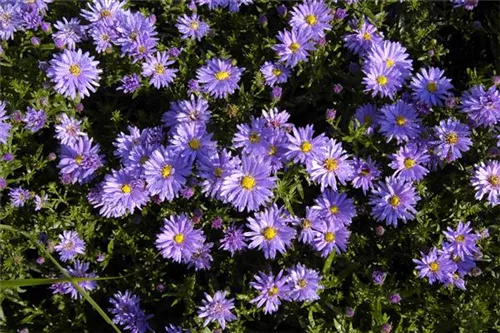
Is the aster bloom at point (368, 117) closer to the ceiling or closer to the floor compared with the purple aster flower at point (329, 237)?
closer to the ceiling

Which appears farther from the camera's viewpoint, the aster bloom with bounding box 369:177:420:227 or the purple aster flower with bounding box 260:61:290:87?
the purple aster flower with bounding box 260:61:290:87

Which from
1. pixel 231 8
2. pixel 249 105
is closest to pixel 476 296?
pixel 249 105

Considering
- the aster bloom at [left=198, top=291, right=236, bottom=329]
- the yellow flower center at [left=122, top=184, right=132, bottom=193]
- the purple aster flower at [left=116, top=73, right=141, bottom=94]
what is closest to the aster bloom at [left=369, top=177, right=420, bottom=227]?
the aster bloom at [left=198, top=291, right=236, bottom=329]

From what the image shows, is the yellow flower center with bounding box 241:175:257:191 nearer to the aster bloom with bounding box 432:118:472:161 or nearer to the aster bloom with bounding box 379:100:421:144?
the aster bloom with bounding box 379:100:421:144

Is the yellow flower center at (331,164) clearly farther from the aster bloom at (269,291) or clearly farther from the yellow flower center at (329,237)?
the aster bloom at (269,291)

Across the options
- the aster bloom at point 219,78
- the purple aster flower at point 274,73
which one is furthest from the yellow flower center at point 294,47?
the aster bloom at point 219,78

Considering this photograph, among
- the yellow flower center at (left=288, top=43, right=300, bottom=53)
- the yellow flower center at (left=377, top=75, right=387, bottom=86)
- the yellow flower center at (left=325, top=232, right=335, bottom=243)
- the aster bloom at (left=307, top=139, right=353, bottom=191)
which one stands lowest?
the yellow flower center at (left=325, top=232, right=335, bottom=243)

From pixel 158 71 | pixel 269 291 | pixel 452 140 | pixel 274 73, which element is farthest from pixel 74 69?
pixel 452 140
